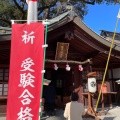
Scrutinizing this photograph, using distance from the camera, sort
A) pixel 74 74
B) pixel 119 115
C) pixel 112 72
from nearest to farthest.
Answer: pixel 119 115 → pixel 74 74 → pixel 112 72

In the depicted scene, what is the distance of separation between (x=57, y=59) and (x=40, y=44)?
4925 mm

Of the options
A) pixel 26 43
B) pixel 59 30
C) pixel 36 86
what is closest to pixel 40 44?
pixel 26 43

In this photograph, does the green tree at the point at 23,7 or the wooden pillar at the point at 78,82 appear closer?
the wooden pillar at the point at 78,82

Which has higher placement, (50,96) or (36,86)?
(36,86)

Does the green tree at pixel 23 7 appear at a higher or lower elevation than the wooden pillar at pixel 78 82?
higher

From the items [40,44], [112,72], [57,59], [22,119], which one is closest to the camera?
[22,119]

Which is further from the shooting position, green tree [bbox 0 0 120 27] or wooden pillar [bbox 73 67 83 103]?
green tree [bbox 0 0 120 27]

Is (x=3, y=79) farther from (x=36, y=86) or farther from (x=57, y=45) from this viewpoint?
(x=36, y=86)

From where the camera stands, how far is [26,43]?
4.70m

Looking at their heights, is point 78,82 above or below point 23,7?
below

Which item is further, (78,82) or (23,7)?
(23,7)

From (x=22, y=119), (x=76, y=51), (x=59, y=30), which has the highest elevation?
(x=59, y=30)

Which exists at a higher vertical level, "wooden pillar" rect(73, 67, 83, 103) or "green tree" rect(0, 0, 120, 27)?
"green tree" rect(0, 0, 120, 27)

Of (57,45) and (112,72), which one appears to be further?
(112,72)
